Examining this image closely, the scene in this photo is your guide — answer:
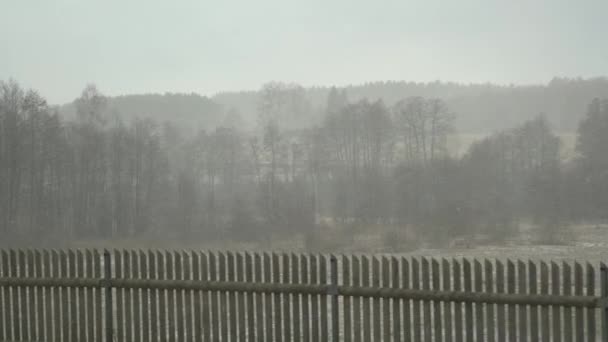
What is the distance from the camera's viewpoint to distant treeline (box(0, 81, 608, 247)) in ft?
206

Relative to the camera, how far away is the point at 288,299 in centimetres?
1002

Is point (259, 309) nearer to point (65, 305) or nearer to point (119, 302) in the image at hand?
point (119, 302)

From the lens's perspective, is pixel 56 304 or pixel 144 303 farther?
pixel 56 304

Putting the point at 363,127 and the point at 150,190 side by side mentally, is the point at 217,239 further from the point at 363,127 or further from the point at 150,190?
the point at 363,127

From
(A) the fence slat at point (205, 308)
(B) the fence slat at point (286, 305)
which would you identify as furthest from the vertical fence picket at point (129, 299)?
(B) the fence slat at point (286, 305)

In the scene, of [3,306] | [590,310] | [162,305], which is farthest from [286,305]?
[3,306]

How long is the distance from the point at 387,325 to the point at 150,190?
6704cm

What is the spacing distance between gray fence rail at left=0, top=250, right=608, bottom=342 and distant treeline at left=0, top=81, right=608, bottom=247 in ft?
143

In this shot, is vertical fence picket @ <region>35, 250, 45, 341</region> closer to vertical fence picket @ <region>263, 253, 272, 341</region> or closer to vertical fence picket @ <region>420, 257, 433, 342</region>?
vertical fence picket @ <region>263, 253, 272, 341</region>

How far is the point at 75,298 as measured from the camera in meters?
11.1

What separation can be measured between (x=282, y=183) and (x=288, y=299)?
74261mm

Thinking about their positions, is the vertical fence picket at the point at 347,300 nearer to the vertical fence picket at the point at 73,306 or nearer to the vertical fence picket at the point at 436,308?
the vertical fence picket at the point at 436,308

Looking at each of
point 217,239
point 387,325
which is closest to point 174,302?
point 387,325

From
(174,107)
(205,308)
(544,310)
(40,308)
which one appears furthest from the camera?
(174,107)
